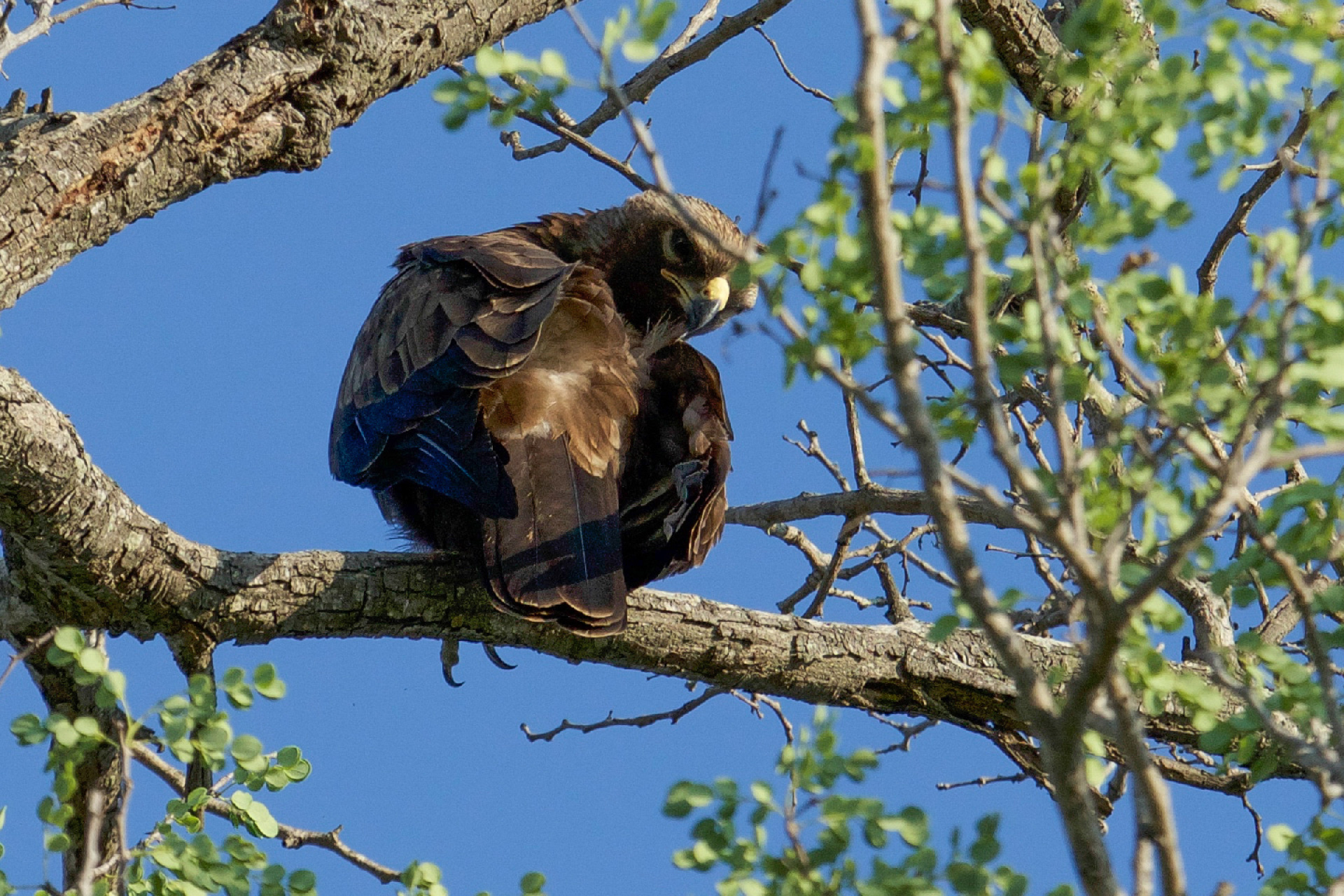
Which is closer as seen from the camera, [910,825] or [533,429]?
[910,825]

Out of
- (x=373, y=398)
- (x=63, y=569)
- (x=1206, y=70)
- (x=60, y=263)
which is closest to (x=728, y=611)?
(x=373, y=398)

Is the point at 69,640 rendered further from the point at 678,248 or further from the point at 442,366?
the point at 678,248

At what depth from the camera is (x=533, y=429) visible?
342cm

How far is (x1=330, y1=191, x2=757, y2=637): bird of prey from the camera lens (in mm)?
3193

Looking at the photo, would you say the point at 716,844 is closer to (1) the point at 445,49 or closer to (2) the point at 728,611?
(2) the point at 728,611

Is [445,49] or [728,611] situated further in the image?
[445,49]

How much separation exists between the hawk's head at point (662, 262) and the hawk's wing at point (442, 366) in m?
0.74

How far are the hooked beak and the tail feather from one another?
4.42ft

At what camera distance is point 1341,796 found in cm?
177

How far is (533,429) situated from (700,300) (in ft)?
4.43

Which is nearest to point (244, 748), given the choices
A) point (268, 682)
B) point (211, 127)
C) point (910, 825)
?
point (268, 682)

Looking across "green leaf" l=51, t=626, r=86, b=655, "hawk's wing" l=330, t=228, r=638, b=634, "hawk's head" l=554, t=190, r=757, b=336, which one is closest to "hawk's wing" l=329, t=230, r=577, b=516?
"hawk's wing" l=330, t=228, r=638, b=634

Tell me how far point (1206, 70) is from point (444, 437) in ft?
6.73

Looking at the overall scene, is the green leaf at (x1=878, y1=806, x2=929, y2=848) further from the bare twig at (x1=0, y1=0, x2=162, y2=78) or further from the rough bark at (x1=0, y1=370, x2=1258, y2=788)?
the bare twig at (x1=0, y1=0, x2=162, y2=78)
